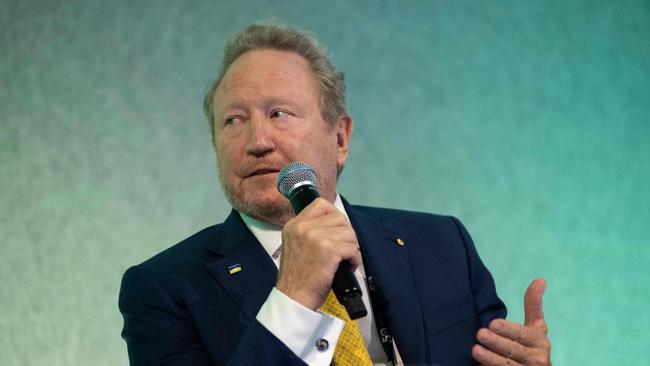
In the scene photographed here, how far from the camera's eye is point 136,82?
2.79 m

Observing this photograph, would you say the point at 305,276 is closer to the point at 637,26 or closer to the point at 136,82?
the point at 136,82

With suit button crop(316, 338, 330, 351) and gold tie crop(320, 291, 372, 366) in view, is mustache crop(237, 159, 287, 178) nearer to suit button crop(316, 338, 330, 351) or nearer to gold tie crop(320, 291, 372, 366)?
gold tie crop(320, 291, 372, 366)

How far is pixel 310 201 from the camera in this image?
4.78 feet

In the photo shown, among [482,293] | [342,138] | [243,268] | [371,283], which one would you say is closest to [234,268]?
[243,268]

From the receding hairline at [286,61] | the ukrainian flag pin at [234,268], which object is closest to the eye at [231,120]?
the receding hairline at [286,61]

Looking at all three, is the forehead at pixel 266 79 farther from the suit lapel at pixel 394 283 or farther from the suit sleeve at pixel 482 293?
the suit sleeve at pixel 482 293

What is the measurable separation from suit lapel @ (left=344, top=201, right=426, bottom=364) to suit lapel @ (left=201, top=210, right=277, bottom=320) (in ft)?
1.01

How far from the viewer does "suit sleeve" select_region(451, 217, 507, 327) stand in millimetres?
2061

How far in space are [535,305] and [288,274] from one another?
0.72 m

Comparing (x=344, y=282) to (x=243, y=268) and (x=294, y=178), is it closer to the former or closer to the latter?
(x=294, y=178)

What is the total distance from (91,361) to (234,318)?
1.14 metres

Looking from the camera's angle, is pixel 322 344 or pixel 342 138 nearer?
pixel 322 344

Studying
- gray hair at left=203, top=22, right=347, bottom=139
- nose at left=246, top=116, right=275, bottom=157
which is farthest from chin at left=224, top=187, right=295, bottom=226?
gray hair at left=203, top=22, right=347, bottom=139

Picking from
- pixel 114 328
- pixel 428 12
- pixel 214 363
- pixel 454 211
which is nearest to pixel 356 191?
pixel 454 211
